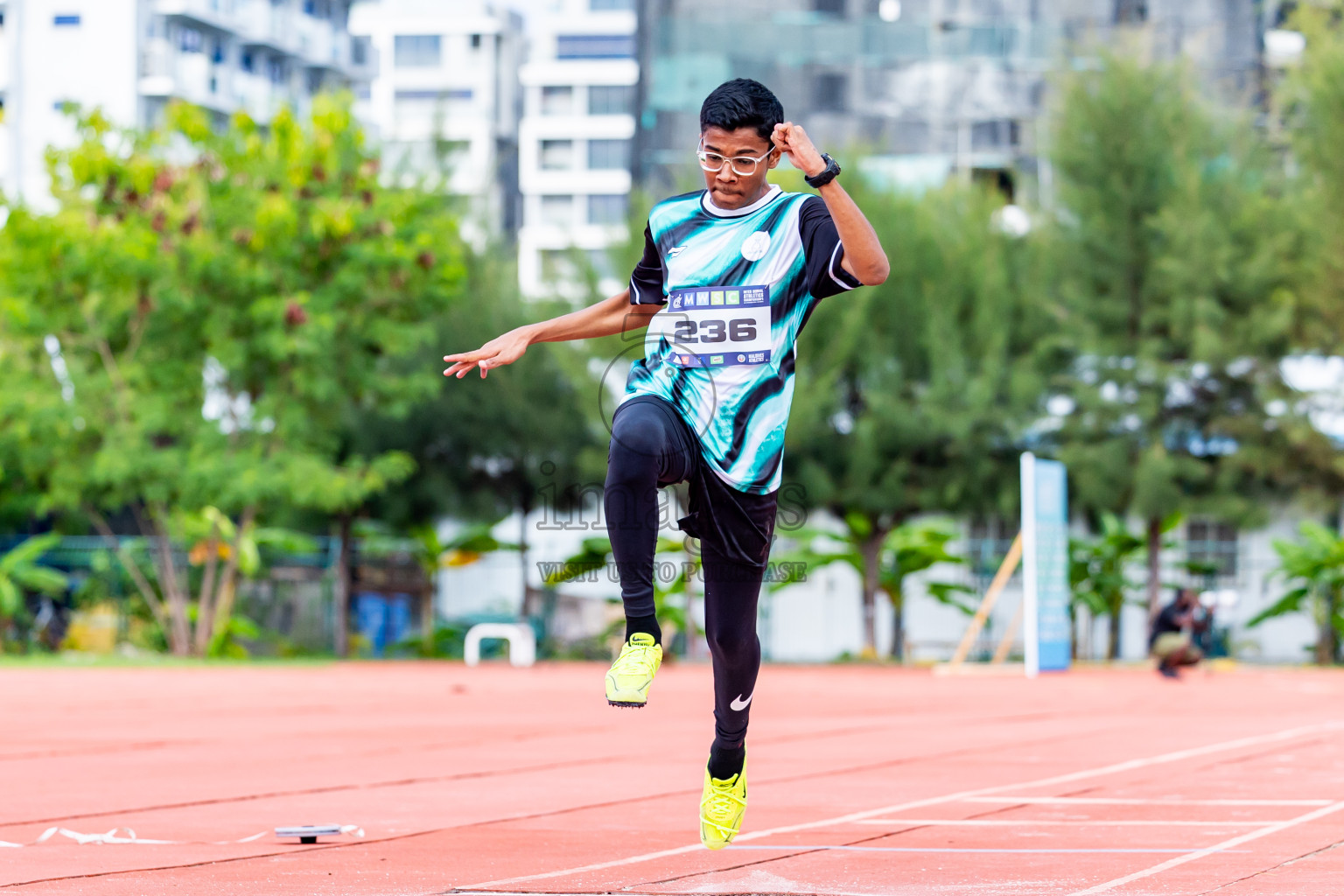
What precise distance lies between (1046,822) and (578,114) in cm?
7552

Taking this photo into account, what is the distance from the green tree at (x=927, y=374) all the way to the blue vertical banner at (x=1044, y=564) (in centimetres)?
450

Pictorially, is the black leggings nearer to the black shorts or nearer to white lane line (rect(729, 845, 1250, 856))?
the black shorts

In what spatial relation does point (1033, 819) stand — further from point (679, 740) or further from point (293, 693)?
point (293, 693)

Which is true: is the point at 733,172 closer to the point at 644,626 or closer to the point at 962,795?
the point at 644,626

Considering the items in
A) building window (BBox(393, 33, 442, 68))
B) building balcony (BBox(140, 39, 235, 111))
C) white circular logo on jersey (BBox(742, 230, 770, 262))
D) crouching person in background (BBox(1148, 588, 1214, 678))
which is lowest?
crouching person in background (BBox(1148, 588, 1214, 678))

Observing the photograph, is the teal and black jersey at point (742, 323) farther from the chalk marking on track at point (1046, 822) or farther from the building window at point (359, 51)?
the building window at point (359, 51)

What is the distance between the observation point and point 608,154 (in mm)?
79125

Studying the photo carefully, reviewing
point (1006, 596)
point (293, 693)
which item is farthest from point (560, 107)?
point (293, 693)

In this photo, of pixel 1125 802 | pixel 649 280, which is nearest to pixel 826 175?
pixel 649 280

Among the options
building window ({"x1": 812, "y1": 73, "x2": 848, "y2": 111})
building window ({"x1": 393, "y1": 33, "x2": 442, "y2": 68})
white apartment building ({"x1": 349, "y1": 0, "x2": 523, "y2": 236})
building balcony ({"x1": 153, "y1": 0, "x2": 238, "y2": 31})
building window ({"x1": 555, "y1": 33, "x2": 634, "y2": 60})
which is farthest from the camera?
building window ({"x1": 555, "y1": 33, "x2": 634, "y2": 60})

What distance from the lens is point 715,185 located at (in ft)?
14.5

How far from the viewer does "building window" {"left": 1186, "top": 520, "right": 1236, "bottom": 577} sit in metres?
28.1

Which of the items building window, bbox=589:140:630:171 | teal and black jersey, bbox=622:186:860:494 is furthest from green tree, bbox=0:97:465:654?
building window, bbox=589:140:630:171

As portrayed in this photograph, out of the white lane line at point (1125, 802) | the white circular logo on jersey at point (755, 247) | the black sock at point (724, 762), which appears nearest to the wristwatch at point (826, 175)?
the white circular logo on jersey at point (755, 247)
